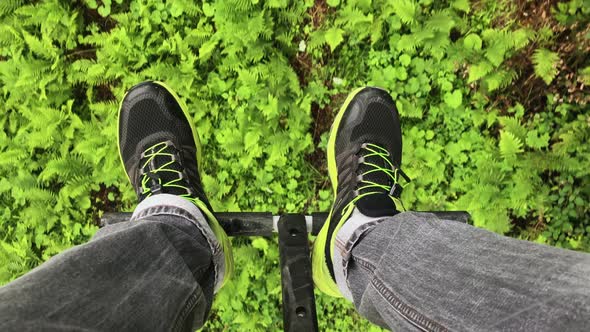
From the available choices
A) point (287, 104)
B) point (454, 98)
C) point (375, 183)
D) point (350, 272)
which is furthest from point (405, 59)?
point (350, 272)

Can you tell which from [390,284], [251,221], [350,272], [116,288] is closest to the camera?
[116,288]

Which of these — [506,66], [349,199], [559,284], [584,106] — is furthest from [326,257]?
[584,106]

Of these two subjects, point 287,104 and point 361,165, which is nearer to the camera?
point 361,165

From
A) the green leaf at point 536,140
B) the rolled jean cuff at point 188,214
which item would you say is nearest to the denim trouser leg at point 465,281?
the rolled jean cuff at point 188,214

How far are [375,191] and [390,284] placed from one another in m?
1.12

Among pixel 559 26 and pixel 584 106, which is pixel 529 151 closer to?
pixel 584 106

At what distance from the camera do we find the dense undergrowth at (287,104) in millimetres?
3367

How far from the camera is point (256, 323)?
3.56 meters

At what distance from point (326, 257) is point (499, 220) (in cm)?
157

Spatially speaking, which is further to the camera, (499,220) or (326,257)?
(499,220)

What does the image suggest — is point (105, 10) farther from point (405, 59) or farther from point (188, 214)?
point (405, 59)

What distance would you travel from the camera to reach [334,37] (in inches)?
133

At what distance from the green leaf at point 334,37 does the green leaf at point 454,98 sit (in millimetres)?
955

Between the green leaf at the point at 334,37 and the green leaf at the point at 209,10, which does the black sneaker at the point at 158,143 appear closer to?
the green leaf at the point at 209,10
